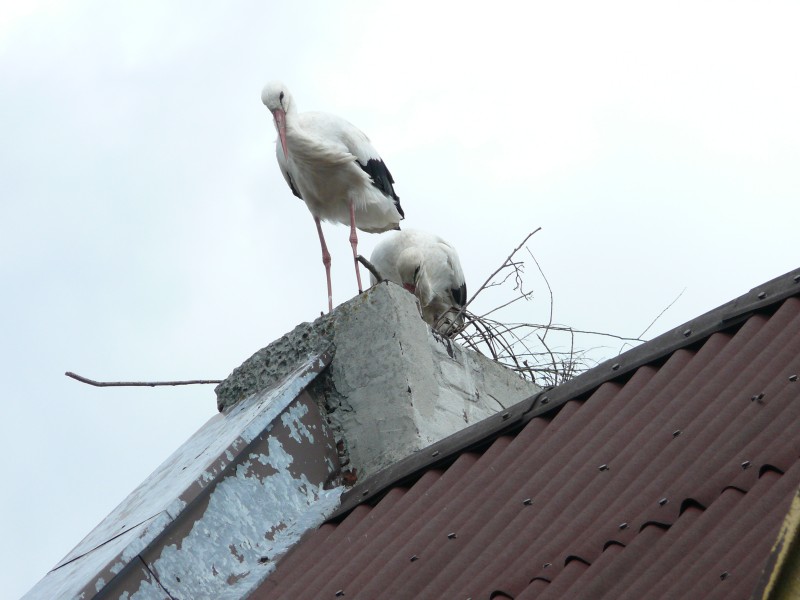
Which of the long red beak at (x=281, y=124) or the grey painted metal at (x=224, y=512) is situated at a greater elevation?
the long red beak at (x=281, y=124)

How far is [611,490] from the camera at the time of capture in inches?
112

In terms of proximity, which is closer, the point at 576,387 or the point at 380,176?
the point at 576,387

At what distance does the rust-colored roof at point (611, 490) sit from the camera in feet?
7.93

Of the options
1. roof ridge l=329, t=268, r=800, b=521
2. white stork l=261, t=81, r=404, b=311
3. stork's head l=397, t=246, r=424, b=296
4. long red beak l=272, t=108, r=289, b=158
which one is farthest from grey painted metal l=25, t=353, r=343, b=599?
Result: stork's head l=397, t=246, r=424, b=296

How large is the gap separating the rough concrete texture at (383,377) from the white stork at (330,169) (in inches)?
156

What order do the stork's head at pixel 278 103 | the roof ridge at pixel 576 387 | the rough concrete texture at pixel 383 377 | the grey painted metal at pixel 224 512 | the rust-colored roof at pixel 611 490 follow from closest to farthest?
the rust-colored roof at pixel 611 490, the roof ridge at pixel 576 387, the grey painted metal at pixel 224 512, the rough concrete texture at pixel 383 377, the stork's head at pixel 278 103

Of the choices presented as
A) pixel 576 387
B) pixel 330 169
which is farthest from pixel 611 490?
pixel 330 169

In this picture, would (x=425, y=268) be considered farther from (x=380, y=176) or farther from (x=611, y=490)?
(x=611, y=490)

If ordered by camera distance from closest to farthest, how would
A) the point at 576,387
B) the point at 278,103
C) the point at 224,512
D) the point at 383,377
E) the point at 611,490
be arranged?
the point at 611,490 → the point at 576,387 → the point at 224,512 → the point at 383,377 → the point at 278,103

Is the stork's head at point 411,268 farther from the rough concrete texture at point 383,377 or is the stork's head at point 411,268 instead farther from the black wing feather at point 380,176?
the rough concrete texture at point 383,377

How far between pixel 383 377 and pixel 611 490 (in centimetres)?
126

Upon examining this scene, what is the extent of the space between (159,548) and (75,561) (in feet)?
1.55

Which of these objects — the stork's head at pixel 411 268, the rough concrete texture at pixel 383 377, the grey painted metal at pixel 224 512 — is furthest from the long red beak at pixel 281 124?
the grey painted metal at pixel 224 512

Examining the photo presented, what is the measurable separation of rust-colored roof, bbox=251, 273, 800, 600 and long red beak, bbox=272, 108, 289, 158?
5.15 metres
